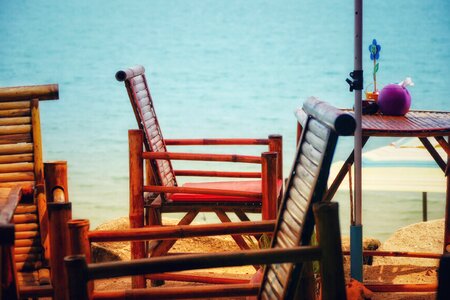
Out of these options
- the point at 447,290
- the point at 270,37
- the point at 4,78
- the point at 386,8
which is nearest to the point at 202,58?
the point at 270,37

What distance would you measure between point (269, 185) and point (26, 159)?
106cm

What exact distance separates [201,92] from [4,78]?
8026mm

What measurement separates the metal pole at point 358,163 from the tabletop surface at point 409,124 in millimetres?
116

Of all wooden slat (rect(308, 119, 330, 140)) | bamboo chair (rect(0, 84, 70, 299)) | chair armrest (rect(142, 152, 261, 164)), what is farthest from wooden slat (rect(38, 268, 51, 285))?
wooden slat (rect(308, 119, 330, 140))

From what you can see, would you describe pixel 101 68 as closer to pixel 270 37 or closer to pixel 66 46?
pixel 66 46

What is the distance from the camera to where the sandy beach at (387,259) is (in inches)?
166

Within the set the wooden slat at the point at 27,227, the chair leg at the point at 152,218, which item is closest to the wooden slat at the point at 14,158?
the wooden slat at the point at 27,227

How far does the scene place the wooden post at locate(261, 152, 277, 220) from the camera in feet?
11.6

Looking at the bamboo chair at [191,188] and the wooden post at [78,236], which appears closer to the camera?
the wooden post at [78,236]

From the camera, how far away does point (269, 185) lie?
358 cm

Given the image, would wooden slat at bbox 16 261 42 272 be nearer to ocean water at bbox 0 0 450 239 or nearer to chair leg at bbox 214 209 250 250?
chair leg at bbox 214 209 250 250

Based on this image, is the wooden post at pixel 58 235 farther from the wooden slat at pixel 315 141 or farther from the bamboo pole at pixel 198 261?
the wooden slat at pixel 315 141

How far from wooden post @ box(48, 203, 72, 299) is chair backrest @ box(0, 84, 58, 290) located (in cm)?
61

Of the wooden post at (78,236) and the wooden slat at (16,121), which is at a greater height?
the wooden slat at (16,121)
